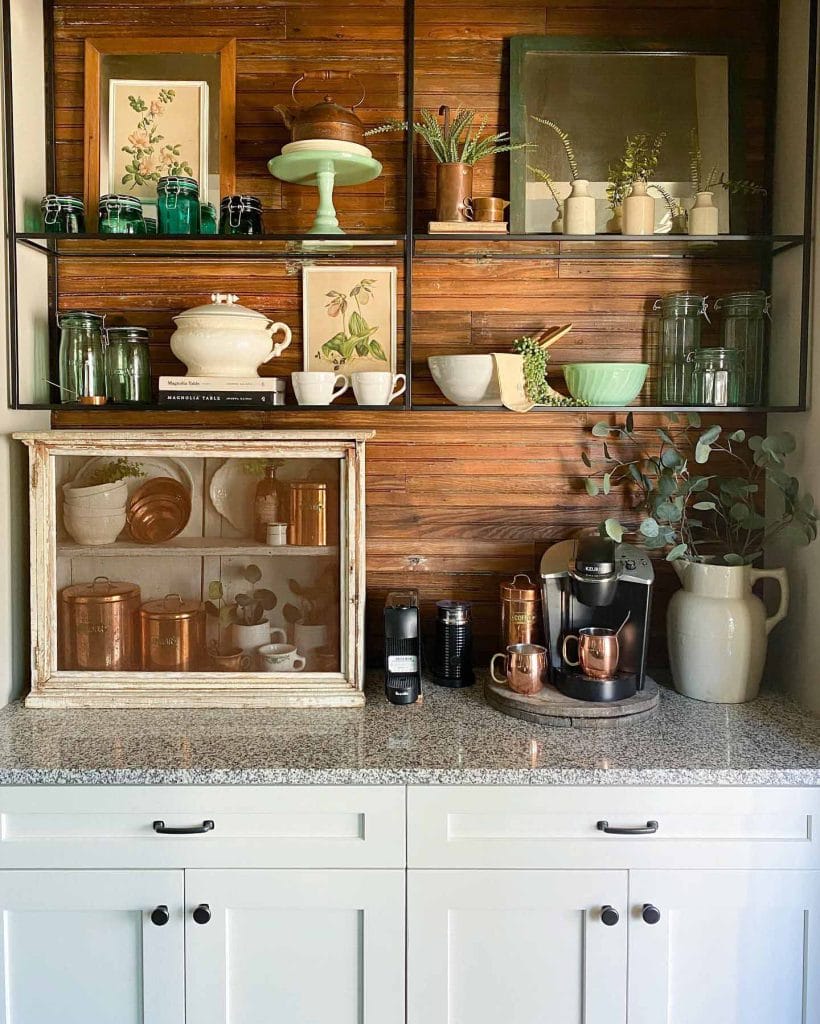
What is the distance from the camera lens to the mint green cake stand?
200cm

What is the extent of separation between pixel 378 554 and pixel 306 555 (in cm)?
30

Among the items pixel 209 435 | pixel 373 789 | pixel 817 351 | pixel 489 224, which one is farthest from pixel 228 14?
pixel 373 789

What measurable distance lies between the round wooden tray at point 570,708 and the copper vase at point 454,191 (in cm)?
108

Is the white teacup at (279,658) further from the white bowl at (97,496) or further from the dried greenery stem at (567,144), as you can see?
the dried greenery stem at (567,144)

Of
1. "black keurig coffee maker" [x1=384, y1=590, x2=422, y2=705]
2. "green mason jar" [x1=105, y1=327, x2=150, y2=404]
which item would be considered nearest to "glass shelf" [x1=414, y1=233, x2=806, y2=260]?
"green mason jar" [x1=105, y1=327, x2=150, y2=404]

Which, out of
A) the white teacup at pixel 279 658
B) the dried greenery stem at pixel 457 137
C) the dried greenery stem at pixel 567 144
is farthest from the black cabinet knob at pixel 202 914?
the dried greenery stem at pixel 567 144

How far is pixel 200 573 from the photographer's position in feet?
6.64

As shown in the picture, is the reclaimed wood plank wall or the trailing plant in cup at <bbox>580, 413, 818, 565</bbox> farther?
the reclaimed wood plank wall

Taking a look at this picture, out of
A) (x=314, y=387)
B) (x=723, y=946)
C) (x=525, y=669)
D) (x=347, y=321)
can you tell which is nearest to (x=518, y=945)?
(x=723, y=946)

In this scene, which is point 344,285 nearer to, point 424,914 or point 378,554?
point 378,554

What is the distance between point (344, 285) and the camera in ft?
7.30

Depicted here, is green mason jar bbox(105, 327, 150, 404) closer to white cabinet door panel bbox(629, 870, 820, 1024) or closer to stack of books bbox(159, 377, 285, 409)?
stack of books bbox(159, 377, 285, 409)

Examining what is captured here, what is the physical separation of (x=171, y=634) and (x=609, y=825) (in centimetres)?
A: 101

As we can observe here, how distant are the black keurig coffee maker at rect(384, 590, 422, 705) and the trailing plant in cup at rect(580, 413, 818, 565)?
1.57ft
